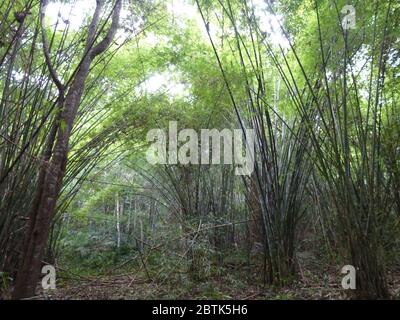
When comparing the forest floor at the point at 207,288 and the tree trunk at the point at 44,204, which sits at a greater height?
the tree trunk at the point at 44,204

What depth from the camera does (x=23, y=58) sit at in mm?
3000

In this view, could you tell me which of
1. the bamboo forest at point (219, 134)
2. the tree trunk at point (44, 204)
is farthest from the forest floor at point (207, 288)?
the tree trunk at point (44, 204)

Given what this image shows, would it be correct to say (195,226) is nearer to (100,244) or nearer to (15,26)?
(15,26)

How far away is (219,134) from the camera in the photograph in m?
4.66

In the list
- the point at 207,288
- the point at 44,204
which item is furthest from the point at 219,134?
the point at 44,204

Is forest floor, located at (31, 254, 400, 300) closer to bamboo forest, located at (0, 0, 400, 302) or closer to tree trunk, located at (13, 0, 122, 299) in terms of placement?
bamboo forest, located at (0, 0, 400, 302)

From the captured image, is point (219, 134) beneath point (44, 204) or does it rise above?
above

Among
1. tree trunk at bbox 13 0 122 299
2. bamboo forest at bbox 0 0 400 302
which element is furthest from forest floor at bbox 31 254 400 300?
tree trunk at bbox 13 0 122 299

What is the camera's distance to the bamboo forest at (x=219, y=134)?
227 centimetres

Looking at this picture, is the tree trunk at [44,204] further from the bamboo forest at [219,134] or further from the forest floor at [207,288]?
the forest floor at [207,288]

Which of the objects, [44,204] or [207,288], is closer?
[44,204]

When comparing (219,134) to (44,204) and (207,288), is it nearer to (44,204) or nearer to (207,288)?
(207,288)
